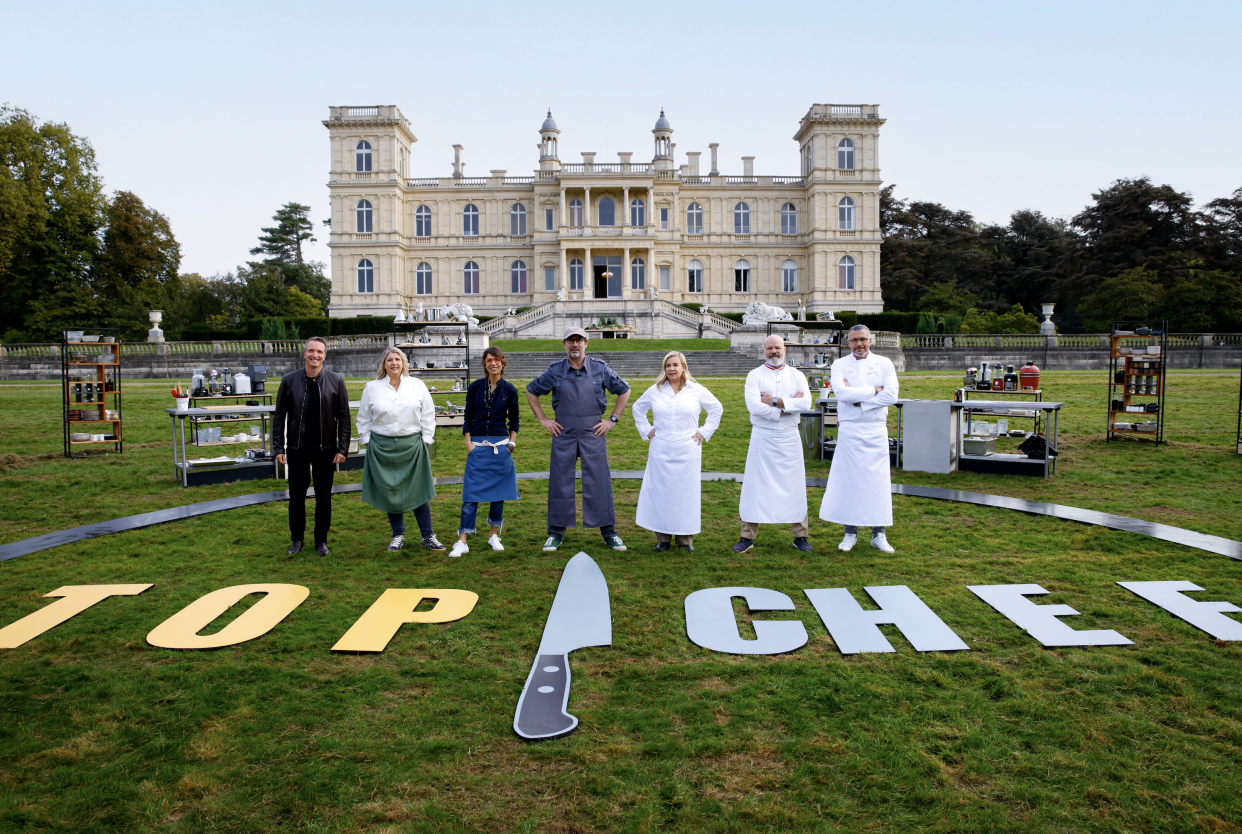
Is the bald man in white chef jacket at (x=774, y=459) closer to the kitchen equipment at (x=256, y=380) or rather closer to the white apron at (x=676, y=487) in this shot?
the white apron at (x=676, y=487)

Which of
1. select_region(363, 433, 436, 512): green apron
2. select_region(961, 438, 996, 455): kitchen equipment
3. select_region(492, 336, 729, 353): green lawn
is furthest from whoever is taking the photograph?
select_region(492, 336, 729, 353): green lawn

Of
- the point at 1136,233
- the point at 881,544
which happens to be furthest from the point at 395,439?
the point at 1136,233

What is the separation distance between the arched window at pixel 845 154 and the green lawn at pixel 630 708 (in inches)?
2014

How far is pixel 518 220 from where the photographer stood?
182 feet

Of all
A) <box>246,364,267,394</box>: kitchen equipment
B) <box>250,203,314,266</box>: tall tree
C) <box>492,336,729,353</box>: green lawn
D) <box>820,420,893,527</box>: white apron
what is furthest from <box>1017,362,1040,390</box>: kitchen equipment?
<box>250,203,314,266</box>: tall tree

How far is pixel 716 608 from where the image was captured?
17.8 ft

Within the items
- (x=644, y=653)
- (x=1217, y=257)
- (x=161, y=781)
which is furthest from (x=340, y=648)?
(x=1217, y=257)

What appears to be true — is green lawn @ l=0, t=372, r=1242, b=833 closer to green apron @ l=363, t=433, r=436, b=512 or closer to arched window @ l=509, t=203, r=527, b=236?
green apron @ l=363, t=433, r=436, b=512

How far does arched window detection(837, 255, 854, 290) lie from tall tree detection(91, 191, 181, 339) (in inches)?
1694

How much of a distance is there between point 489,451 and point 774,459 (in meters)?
2.53

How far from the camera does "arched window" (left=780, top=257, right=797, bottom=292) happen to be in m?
56.1

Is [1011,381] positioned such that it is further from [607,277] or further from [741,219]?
[741,219]

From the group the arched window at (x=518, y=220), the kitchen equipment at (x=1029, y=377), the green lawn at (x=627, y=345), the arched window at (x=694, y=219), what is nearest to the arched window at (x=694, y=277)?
the arched window at (x=694, y=219)

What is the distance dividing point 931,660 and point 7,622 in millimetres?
5856
